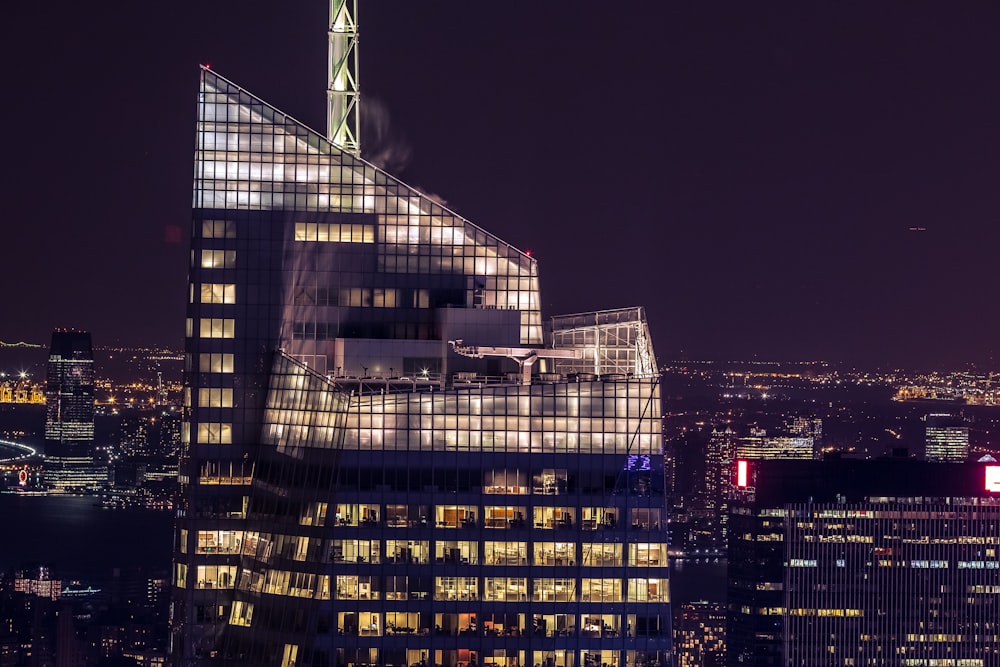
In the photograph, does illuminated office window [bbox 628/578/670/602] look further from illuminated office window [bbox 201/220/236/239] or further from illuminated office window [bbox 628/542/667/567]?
illuminated office window [bbox 201/220/236/239]

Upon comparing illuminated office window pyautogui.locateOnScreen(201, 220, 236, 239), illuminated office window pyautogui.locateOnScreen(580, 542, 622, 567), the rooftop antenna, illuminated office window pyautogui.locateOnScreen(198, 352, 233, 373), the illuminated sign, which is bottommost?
illuminated office window pyautogui.locateOnScreen(580, 542, 622, 567)

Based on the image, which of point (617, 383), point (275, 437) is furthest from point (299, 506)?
point (617, 383)

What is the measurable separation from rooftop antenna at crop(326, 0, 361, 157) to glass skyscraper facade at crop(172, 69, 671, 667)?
7.28 meters

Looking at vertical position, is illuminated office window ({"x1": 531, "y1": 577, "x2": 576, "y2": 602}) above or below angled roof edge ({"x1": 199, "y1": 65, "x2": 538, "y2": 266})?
below

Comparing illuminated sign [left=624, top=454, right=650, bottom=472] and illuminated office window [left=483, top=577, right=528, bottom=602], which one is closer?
illuminated office window [left=483, top=577, right=528, bottom=602]

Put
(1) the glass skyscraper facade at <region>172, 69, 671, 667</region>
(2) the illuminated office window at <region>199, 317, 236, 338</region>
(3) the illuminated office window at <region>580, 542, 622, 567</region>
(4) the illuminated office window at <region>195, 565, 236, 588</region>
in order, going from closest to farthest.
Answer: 1. (1) the glass skyscraper facade at <region>172, 69, 671, 667</region>
2. (3) the illuminated office window at <region>580, 542, 622, 567</region>
3. (4) the illuminated office window at <region>195, 565, 236, 588</region>
4. (2) the illuminated office window at <region>199, 317, 236, 338</region>

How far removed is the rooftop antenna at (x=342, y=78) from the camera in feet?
406

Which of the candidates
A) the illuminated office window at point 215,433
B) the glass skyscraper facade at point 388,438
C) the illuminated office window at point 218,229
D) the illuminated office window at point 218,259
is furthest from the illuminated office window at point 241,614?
the illuminated office window at point 218,229

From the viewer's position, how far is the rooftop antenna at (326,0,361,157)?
123750 mm

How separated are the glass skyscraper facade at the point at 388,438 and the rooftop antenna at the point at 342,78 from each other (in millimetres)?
7276

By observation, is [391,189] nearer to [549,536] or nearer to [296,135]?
[296,135]

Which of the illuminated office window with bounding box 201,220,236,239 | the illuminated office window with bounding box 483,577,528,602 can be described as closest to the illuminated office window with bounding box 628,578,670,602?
the illuminated office window with bounding box 483,577,528,602

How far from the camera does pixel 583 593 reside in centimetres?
10300

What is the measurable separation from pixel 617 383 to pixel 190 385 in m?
26.9
